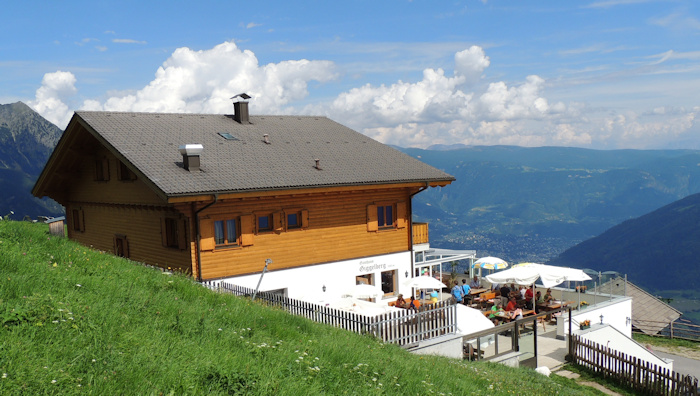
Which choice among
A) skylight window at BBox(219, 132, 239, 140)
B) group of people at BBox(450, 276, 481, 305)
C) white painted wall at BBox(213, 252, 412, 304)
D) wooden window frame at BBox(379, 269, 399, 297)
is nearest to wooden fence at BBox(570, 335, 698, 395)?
group of people at BBox(450, 276, 481, 305)

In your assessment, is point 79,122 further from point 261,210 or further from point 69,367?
point 69,367

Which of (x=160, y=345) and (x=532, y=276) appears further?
(x=532, y=276)

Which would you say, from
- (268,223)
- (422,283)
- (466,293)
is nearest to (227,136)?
(268,223)

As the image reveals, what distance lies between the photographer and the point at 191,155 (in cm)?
1833

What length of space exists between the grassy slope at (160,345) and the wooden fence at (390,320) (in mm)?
1891

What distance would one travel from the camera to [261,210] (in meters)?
19.6

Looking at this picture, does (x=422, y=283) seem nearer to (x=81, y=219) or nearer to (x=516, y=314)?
(x=516, y=314)

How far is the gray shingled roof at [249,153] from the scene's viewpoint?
1825cm

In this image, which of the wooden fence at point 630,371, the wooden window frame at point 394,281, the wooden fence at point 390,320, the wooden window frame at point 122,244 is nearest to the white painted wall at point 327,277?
the wooden window frame at point 394,281

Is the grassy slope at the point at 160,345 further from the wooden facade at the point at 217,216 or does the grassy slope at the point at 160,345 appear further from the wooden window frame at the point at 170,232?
the wooden window frame at the point at 170,232

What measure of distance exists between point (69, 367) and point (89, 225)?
2049 centimetres

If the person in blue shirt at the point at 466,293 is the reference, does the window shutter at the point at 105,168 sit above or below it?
above

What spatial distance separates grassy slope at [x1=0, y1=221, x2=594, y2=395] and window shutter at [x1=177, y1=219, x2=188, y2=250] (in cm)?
653

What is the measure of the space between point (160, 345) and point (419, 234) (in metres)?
18.0
